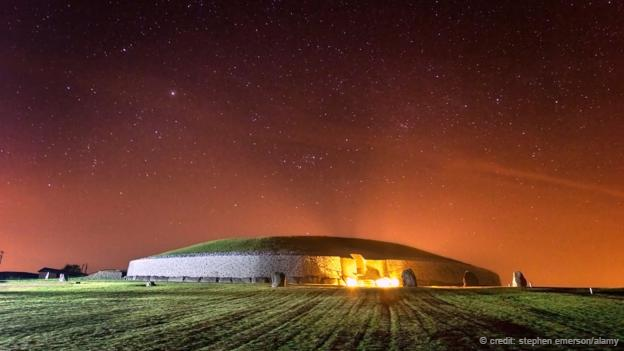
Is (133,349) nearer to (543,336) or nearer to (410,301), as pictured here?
(543,336)

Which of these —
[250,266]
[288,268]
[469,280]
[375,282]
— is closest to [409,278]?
[375,282]

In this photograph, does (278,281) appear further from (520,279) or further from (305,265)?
(520,279)

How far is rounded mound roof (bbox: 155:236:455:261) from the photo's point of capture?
6700 cm

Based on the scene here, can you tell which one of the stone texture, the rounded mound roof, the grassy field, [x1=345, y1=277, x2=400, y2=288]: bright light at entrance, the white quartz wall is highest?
the rounded mound roof

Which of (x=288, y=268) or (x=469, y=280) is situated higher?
(x=288, y=268)

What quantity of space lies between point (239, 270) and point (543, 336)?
53834 millimetres

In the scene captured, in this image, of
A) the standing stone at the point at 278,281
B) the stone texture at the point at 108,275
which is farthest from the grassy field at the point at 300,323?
the stone texture at the point at 108,275

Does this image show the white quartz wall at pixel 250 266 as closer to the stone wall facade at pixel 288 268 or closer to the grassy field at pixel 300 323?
the stone wall facade at pixel 288 268

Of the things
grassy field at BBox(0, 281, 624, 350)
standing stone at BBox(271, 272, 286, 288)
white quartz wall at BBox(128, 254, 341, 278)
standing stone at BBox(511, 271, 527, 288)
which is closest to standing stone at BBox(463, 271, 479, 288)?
standing stone at BBox(511, 271, 527, 288)

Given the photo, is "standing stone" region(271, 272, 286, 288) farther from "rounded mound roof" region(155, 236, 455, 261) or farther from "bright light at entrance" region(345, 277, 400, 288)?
"rounded mound roof" region(155, 236, 455, 261)

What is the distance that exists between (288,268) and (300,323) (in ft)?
150

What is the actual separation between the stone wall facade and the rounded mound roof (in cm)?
164

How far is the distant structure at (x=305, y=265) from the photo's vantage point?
6069 cm

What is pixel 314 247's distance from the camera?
6988cm
